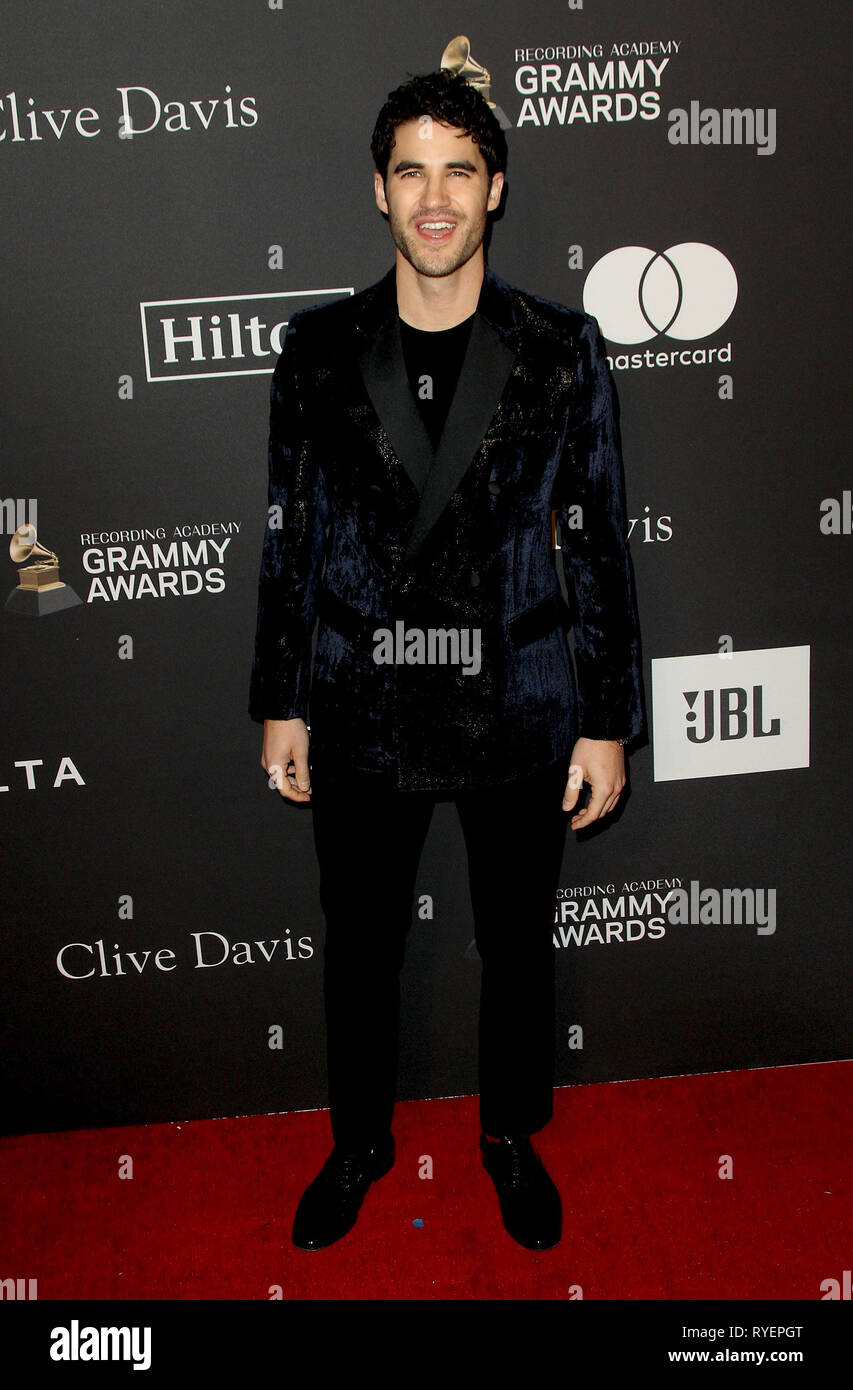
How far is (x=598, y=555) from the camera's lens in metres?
2.16

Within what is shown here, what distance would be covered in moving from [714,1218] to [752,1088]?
484mm

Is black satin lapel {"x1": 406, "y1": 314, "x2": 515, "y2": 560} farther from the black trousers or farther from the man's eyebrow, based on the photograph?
the black trousers

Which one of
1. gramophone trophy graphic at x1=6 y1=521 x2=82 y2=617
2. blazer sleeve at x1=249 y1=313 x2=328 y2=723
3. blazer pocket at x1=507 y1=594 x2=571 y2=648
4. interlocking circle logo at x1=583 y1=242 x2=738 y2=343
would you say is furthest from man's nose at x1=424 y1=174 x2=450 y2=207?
gramophone trophy graphic at x1=6 y1=521 x2=82 y2=617

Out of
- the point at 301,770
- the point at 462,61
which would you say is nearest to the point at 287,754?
the point at 301,770

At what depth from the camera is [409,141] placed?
193cm

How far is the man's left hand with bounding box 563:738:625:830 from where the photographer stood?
87.7 inches

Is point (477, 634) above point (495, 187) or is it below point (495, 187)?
below

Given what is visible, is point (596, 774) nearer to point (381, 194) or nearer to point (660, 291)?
point (660, 291)

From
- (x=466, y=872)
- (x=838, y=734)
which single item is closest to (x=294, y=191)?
(x=466, y=872)

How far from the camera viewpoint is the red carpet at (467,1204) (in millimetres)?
2295

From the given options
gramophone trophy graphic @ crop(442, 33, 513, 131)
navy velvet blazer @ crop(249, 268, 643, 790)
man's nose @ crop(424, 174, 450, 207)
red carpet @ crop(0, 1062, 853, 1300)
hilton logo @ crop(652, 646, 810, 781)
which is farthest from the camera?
hilton logo @ crop(652, 646, 810, 781)
